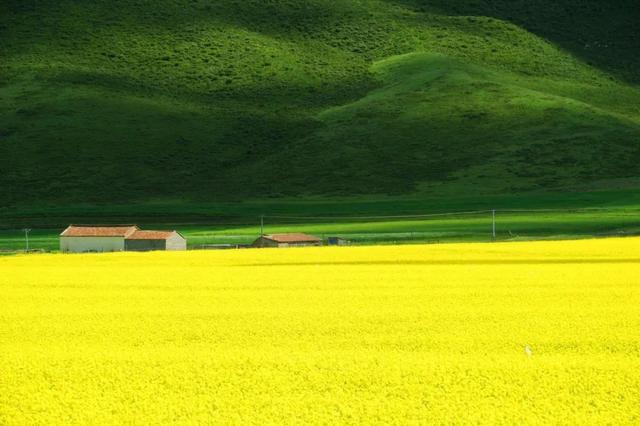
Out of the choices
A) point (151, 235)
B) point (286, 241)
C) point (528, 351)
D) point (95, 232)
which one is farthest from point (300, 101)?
point (528, 351)

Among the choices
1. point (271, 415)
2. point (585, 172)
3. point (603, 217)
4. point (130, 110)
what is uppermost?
point (130, 110)

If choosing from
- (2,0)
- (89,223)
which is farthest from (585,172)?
(2,0)

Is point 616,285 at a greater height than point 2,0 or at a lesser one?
lesser

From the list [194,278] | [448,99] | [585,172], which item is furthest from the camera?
[448,99]

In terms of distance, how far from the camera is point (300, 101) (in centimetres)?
15162

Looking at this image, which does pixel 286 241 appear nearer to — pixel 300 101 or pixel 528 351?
pixel 528 351

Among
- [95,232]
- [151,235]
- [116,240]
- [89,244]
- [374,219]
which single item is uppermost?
[374,219]

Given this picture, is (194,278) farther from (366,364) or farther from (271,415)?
(271,415)

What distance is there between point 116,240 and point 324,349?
50075 mm

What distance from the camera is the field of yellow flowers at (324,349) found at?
37.9ft

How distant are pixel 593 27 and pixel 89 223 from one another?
144 meters

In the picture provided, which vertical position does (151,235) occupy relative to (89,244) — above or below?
above

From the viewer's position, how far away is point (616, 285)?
1014 inches

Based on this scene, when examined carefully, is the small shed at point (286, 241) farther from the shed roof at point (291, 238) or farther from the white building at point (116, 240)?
the white building at point (116, 240)
